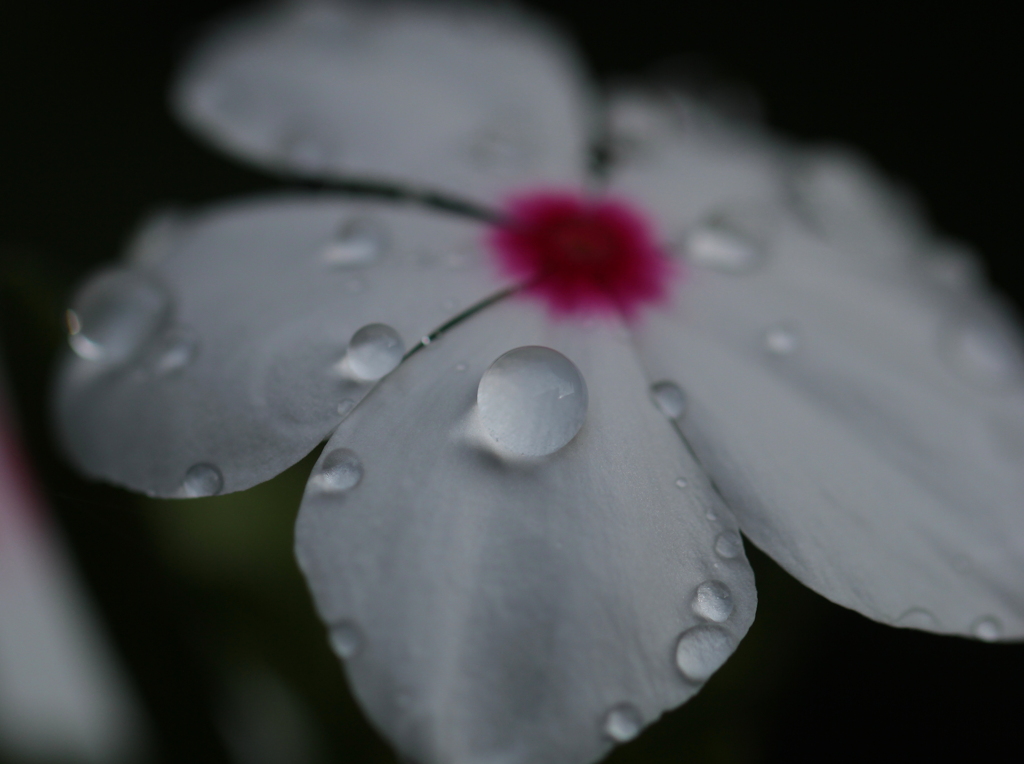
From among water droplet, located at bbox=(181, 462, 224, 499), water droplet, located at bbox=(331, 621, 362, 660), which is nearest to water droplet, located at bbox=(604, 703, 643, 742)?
water droplet, located at bbox=(331, 621, 362, 660)

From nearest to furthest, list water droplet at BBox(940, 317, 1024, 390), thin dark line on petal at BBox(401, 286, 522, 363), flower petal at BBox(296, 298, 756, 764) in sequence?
1. flower petal at BBox(296, 298, 756, 764)
2. thin dark line on petal at BBox(401, 286, 522, 363)
3. water droplet at BBox(940, 317, 1024, 390)

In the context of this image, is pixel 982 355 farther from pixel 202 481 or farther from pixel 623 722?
pixel 202 481

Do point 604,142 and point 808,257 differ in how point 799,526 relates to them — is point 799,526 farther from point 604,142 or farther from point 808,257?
point 604,142

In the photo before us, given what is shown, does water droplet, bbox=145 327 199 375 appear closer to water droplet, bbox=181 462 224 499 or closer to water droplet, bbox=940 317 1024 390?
water droplet, bbox=181 462 224 499

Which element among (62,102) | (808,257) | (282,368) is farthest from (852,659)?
(62,102)

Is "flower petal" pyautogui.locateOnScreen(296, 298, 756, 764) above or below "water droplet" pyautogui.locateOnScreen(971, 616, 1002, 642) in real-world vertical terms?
above
